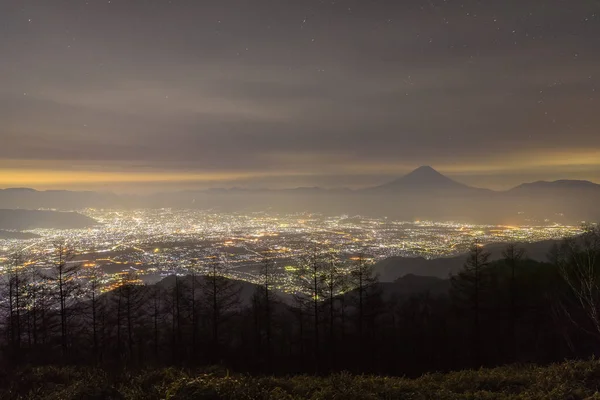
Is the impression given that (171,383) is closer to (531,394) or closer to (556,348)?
(531,394)

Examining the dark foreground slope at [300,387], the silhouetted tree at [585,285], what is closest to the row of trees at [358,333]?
the silhouetted tree at [585,285]

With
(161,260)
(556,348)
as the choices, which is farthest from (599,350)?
(161,260)

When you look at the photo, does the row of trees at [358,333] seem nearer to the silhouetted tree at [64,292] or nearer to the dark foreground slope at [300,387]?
the silhouetted tree at [64,292]

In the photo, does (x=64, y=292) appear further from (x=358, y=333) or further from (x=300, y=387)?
(x=358, y=333)

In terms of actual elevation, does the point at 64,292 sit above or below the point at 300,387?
below

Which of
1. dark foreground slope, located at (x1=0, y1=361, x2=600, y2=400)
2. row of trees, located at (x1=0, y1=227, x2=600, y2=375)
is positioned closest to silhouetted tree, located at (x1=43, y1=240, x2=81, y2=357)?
row of trees, located at (x1=0, y1=227, x2=600, y2=375)

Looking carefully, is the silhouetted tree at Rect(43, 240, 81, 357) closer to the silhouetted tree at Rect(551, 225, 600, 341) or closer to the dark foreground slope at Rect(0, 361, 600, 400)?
the dark foreground slope at Rect(0, 361, 600, 400)

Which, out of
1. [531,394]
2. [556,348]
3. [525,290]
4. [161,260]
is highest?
[531,394]

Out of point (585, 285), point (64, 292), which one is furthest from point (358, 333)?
point (64, 292)
